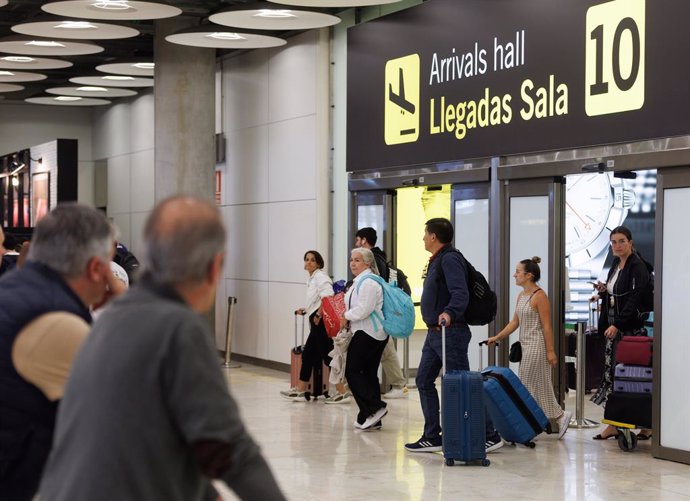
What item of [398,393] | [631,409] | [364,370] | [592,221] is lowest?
[398,393]

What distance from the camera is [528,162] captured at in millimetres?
10586

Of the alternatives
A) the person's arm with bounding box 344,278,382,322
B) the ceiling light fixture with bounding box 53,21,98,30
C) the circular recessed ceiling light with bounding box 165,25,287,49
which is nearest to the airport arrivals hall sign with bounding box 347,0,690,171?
the circular recessed ceiling light with bounding box 165,25,287,49

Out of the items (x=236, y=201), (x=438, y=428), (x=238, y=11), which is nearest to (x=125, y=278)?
(x=438, y=428)

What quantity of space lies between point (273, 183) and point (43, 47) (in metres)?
3.48

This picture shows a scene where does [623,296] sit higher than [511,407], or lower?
higher

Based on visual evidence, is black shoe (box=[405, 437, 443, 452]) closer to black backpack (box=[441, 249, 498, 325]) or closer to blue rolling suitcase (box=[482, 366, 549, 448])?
blue rolling suitcase (box=[482, 366, 549, 448])

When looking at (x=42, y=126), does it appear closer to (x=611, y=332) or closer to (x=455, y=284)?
(x=611, y=332)

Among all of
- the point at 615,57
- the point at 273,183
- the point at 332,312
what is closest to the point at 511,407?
the point at 332,312

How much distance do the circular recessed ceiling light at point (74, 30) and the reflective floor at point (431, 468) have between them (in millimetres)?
5557

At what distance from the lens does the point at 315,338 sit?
12.3 metres

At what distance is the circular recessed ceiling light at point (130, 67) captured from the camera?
17630 millimetres

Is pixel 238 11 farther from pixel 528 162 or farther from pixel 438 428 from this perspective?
pixel 438 428

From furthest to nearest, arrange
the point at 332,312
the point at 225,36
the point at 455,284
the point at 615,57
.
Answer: the point at 225,36, the point at 332,312, the point at 615,57, the point at 455,284

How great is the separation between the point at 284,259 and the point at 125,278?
664cm
